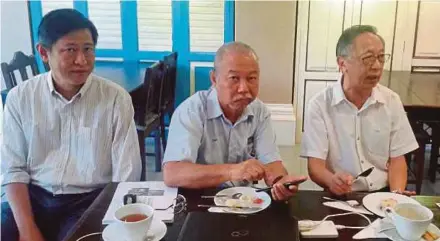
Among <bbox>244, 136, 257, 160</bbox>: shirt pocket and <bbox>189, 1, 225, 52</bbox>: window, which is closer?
<bbox>244, 136, 257, 160</bbox>: shirt pocket

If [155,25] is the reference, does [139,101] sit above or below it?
below

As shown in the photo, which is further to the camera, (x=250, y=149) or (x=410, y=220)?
(x=250, y=149)

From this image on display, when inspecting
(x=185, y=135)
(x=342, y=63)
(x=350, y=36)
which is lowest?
(x=185, y=135)

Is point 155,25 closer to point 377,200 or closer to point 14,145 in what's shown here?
point 14,145

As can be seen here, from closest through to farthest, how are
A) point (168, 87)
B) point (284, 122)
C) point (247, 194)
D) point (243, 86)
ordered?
1. point (247, 194)
2. point (243, 86)
3. point (168, 87)
4. point (284, 122)

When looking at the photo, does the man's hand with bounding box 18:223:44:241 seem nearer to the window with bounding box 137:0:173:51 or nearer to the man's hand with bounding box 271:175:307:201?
the man's hand with bounding box 271:175:307:201

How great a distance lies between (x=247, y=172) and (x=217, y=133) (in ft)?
1.04

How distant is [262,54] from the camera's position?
406cm

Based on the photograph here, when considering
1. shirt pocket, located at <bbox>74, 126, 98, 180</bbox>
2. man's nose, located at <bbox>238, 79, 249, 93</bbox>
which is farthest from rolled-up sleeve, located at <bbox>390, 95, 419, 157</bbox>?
shirt pocket, located at <bbox>74, 126, 98, 180</bbox>

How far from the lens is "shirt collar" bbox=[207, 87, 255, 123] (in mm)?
1753

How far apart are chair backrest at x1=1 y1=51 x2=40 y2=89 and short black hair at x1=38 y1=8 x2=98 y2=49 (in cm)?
149

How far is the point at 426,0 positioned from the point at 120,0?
9.01 ft

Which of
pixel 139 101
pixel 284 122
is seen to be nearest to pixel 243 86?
pixel 139 101

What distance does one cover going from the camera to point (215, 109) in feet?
5.77
